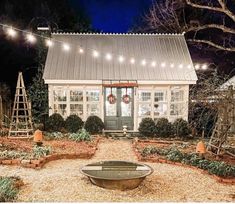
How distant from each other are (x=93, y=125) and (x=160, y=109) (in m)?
3.34

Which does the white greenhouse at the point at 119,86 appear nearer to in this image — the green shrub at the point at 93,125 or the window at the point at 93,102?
the window at the point at 93,102

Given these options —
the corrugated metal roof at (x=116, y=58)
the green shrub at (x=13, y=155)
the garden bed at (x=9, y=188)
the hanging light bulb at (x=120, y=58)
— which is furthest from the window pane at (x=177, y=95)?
the garden bed at (x=9, y=188)

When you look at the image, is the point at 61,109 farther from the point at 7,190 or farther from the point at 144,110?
the point at 7,190

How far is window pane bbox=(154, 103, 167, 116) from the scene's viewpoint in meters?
15.7

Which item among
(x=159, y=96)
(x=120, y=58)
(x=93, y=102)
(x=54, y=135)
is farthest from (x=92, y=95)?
(x=159, y=96)

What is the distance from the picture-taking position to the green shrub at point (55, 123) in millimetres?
14602

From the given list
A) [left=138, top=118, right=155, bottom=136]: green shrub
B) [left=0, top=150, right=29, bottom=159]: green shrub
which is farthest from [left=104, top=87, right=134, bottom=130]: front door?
[left=0, top=150, right=29, bottom=159]: green shrub

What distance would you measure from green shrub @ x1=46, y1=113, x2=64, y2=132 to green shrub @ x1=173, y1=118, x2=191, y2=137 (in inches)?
199

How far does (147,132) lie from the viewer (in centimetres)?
1458

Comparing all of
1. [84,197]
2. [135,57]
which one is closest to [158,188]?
[84,197]

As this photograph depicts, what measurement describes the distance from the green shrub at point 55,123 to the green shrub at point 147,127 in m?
3.52

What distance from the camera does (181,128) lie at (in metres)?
14.4

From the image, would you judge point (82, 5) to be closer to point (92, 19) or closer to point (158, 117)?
point (92, 19)

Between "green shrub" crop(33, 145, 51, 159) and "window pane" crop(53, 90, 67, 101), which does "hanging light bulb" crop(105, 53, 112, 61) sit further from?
"green shrub" crop(33, 145, 51, 159)
